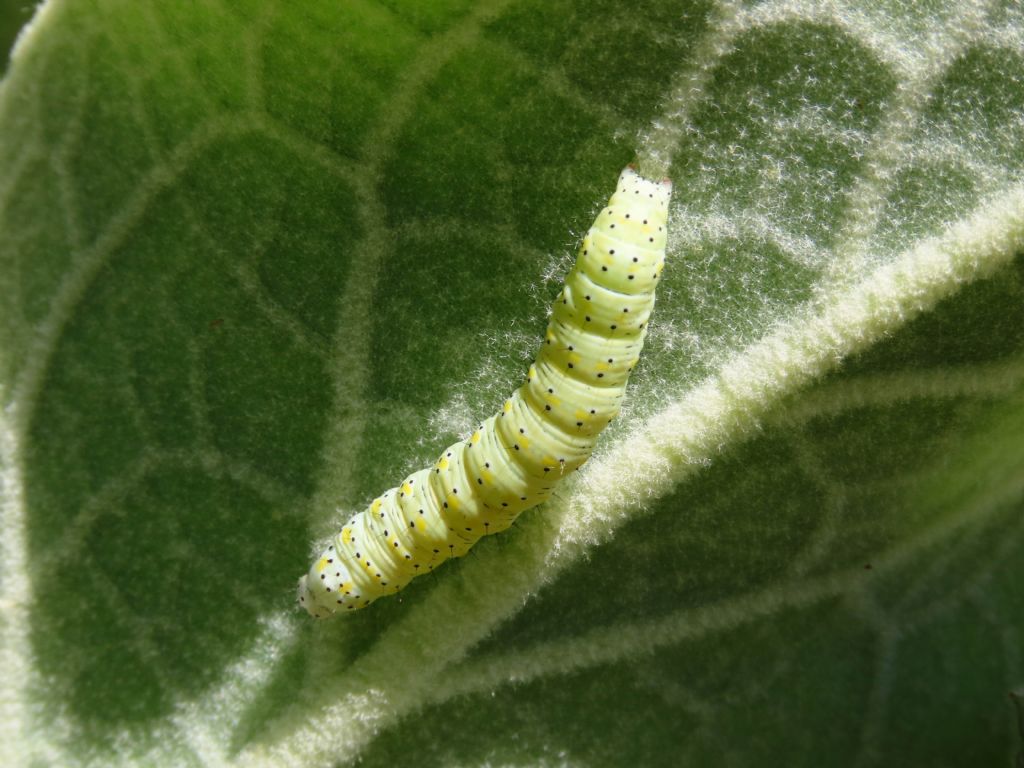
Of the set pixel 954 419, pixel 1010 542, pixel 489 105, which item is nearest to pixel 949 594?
pixel 1010 542

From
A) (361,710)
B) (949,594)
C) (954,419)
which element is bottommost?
(361,710)

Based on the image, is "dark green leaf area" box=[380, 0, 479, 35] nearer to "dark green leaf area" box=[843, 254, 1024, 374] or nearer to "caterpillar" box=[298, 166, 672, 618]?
"caterpillar" box=[298, 166, 672, 618]

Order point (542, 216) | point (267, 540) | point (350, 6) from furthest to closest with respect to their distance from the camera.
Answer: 1. point (267, 540)
2. point (542, 216)
3. point (350, 6)

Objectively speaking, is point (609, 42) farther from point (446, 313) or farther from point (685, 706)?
point (685, 706)

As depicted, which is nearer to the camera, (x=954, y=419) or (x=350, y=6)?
(x=350, y=6)

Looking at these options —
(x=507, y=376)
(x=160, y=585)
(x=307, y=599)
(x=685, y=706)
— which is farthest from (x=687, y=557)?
(x=160, y=585)

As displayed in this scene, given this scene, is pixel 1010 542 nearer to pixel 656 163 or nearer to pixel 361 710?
pixel 656 163

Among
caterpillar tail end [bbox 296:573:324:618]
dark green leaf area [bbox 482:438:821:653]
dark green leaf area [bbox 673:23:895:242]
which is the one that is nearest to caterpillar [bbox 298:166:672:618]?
caterpillar tail end [bbox 296:573:324:618]
